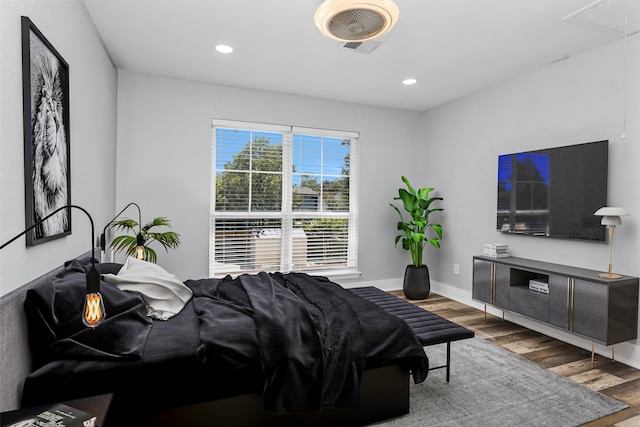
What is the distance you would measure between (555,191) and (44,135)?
Answer: 13.3 ft

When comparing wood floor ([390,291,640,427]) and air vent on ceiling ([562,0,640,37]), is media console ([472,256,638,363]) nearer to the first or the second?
wood floor ([390,291,640,427])

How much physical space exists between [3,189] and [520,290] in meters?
3.86

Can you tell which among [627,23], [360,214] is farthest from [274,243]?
[627,23]

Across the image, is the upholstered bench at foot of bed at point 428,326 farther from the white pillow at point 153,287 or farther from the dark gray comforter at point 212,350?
the white pillow at point 153,287

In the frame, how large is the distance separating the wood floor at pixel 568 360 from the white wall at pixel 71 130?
10.3 feet

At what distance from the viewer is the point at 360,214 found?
5113 mm

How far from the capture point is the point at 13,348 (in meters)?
1.40

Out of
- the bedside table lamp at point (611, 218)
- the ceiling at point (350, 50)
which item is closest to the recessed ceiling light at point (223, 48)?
the ceiling at point (350, 50)

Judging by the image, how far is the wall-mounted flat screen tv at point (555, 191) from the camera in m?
3.13

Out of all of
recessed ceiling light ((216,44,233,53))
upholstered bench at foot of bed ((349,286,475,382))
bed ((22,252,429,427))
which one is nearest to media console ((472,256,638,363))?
upholstered bench at foot of bed ((349,286,475,382))

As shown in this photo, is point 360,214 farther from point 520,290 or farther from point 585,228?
point 585,228

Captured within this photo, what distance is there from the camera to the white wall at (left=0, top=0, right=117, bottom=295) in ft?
4.79

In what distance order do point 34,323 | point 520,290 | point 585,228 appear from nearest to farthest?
point 34,323, point 585,228, point 520,290

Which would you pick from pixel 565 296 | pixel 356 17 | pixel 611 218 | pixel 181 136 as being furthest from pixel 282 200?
pixel 611 218
